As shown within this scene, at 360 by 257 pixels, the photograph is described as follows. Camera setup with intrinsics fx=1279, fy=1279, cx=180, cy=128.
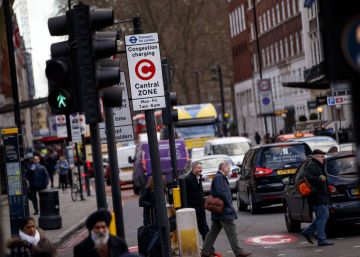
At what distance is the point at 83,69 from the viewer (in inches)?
454

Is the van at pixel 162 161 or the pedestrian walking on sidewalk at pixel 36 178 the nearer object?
the pedestrian walking on sidewalk at pixel 36 178

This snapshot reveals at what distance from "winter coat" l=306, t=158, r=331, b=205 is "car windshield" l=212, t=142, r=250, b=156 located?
89.5 ft

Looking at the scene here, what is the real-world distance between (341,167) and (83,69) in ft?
35.5

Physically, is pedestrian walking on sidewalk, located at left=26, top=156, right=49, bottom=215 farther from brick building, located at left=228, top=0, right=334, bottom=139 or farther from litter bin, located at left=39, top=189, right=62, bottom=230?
brick building, located at left=228, top=0, right=334, bottom=139

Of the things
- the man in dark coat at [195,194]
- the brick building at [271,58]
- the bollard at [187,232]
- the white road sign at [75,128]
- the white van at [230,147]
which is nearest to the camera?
the bollard at [187,232]

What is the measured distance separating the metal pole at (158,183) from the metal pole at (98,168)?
15.9 ft

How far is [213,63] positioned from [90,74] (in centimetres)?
10982

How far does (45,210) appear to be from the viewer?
30.7 metres

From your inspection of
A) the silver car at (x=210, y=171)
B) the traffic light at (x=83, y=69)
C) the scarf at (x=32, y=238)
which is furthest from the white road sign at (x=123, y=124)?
the silver car at (x=210, y=171)

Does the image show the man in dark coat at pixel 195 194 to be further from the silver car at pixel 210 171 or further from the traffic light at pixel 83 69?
the silver car at pixel 210 171

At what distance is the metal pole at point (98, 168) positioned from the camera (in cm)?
1155

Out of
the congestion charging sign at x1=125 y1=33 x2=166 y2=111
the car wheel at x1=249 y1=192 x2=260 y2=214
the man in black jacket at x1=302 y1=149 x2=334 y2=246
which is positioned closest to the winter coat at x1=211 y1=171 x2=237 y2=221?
the man in black jacket at x1=302 y1=149 x2=334 y2=246

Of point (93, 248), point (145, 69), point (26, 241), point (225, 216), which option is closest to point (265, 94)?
point (225, 216)

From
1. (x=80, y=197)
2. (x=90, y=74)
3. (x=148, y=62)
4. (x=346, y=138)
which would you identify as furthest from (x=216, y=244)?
(x=346, y=138)
